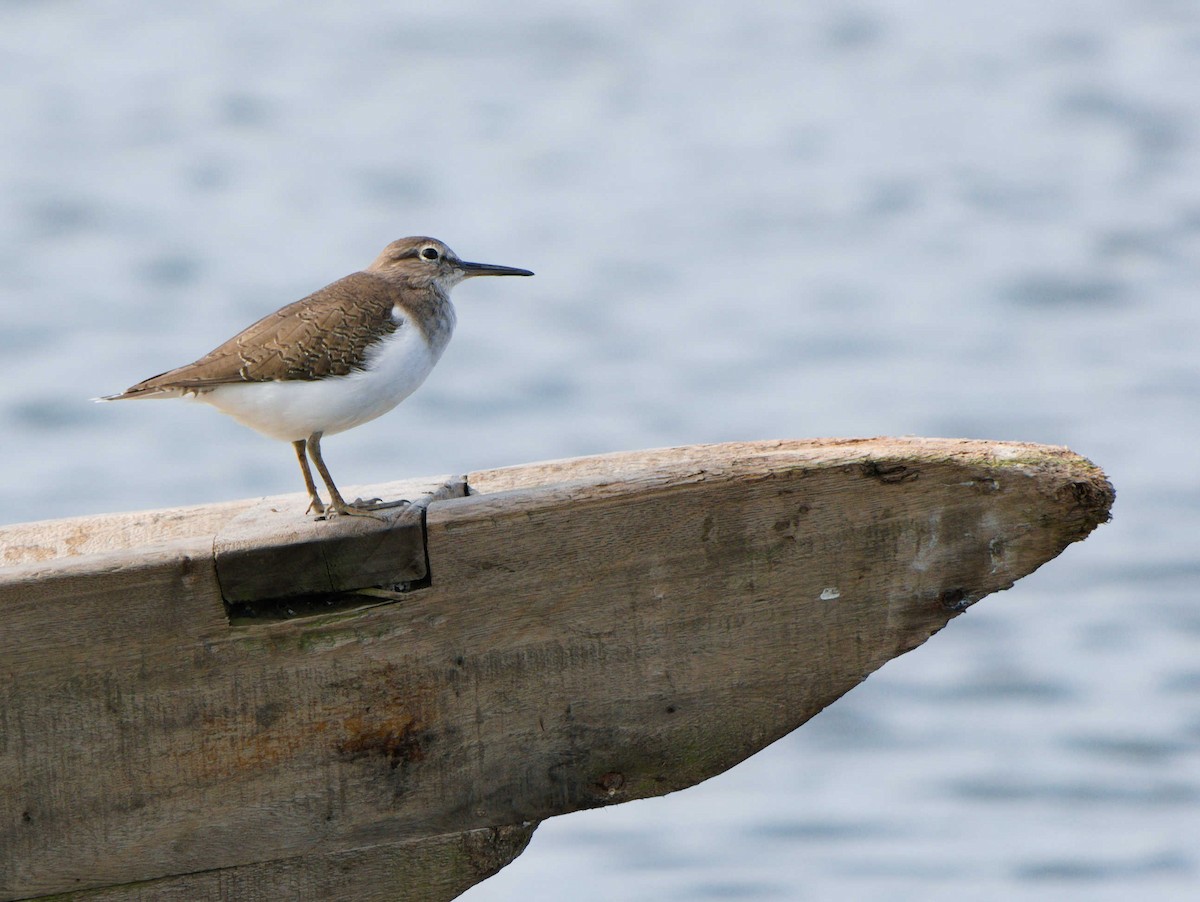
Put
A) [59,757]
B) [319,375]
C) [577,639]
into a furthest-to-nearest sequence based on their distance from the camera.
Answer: [319,375], [577,639], [59,757]

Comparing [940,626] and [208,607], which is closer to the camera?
[208,607]

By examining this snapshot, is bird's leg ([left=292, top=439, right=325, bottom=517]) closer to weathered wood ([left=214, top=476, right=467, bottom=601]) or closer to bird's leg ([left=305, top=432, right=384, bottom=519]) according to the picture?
bird's leg ([left=305, top=432, right=384, bottom=519])

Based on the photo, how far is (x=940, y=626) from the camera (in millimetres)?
3619

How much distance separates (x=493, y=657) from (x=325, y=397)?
Answer: 1.35 metres

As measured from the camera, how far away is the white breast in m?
4.46

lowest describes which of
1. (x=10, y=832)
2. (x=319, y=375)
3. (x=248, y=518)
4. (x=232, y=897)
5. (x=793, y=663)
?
(x=232, y=897)

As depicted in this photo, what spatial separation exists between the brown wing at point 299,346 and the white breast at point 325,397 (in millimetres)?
36

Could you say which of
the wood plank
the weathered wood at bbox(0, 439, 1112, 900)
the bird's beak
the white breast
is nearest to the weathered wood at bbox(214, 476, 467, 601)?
the weathered wood at bbox(0, 439, 1112, 900)

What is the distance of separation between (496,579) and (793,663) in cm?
83

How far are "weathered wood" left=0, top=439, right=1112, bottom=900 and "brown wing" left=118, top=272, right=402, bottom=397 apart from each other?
1.18 m

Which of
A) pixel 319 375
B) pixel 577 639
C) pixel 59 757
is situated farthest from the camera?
pixel 319 375

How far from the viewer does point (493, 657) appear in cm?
347

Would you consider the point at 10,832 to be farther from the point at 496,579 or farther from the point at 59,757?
the point at 496,579

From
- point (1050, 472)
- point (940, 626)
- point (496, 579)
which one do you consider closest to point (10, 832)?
point (496, 579)
